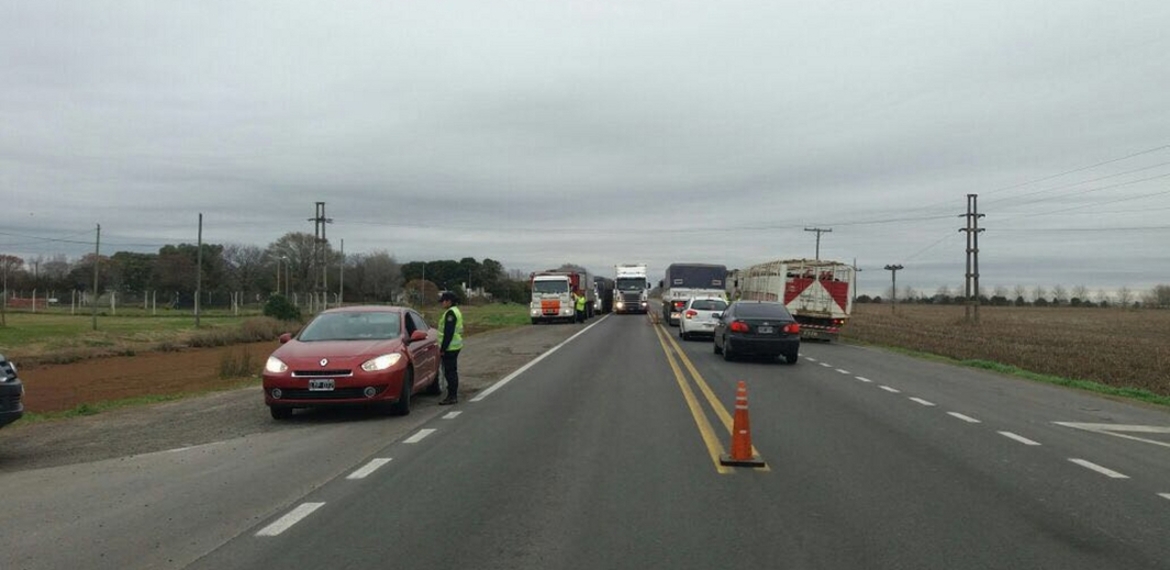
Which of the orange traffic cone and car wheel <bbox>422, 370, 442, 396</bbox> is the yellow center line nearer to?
the orange traffic cone

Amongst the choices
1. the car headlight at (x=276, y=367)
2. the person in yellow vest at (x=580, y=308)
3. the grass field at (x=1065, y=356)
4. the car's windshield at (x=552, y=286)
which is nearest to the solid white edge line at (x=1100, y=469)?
the car headlight at (x=276, y=367)

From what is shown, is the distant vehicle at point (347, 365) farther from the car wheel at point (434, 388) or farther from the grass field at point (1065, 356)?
the grass field at point (1065, 356)

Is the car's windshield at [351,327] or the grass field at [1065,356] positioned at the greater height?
the car's windshield at [351,327]

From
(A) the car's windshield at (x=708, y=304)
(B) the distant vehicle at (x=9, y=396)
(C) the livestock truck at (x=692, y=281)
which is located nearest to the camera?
(B) the distant vehicle at (x=9, y=396)

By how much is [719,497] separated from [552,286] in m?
45.3

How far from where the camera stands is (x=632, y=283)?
69.4 m

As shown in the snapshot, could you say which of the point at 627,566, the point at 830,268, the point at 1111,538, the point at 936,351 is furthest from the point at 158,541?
the point at 830,268

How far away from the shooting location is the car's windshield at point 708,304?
32.8 m

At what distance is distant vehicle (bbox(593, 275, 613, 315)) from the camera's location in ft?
244

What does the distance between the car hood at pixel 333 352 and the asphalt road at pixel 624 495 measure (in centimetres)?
83

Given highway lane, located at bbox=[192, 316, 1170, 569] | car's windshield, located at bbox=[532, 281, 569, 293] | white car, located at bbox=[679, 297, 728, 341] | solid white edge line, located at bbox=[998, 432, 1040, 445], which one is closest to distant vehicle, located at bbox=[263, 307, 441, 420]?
highway lane, located at bbox=[192, 316, 1170, 569]

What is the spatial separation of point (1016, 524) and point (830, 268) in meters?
29.1

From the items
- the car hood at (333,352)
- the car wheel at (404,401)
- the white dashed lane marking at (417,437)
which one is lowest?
the white dashed lane marking at (417,437)

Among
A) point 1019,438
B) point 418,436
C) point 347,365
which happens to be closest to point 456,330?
point 347,365
